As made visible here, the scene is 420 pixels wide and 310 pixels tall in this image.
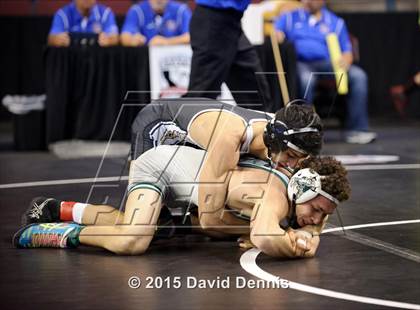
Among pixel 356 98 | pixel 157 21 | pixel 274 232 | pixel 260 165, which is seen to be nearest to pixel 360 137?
pixel 356 98

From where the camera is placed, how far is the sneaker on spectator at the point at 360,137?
998cm

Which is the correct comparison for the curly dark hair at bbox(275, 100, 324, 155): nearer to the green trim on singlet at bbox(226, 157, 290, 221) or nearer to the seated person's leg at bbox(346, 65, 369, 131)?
the green trim on singlet at bbox(226, 157, 290, 221)

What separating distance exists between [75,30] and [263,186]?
18.6 ft

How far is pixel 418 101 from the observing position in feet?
40.8

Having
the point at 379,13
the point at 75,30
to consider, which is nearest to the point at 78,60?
the point at 75,30

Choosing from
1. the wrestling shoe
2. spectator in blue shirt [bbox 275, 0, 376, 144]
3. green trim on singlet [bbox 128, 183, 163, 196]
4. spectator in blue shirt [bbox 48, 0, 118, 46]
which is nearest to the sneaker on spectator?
spectator in blue shirt [bbox 275, 0, 376, 144]

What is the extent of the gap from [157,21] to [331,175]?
224 inches

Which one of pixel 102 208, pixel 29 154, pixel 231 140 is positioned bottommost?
pixel 29 154

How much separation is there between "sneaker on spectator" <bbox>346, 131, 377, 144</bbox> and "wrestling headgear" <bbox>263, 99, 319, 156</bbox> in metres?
5.23

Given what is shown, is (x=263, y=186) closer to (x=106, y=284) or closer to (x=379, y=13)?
(x=106, y=284)

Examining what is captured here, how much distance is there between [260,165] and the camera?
5.00 meters

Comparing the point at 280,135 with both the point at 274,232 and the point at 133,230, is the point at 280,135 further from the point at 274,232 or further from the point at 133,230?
the point at 133,230

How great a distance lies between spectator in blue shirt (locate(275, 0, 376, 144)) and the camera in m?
10.2

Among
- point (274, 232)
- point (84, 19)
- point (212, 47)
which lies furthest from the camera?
point (84, 19)
